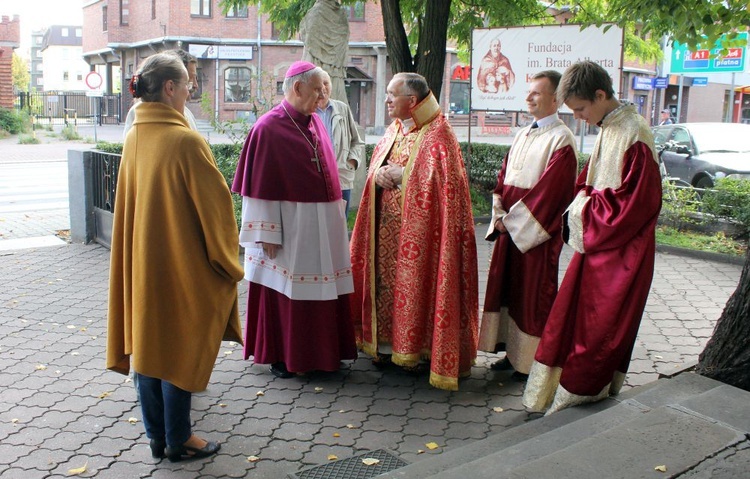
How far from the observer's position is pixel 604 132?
403 cm

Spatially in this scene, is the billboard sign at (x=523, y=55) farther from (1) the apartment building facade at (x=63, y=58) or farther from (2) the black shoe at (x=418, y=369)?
(1) the apartment building facade at (x=63, y=58)

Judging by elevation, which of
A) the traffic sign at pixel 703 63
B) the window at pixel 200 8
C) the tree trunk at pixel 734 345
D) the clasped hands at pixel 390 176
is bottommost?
the tree trunk at pixel 734 345

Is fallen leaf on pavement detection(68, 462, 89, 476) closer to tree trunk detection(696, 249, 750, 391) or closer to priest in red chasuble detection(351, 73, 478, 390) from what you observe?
priest in red chasuble detection(351, 73, 478, 390)

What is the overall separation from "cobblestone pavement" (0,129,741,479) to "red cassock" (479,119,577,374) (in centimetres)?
33

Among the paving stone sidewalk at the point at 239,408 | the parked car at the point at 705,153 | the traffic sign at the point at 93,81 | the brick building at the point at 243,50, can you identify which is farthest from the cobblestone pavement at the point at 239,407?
the brick building at the point at 243,50

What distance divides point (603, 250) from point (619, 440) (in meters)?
1.10

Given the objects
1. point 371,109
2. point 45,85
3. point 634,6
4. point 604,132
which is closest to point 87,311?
point 604,132

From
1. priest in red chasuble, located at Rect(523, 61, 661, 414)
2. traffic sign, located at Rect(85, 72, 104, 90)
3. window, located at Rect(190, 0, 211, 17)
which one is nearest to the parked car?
priest in red chasuble, located at Rect(523, 61, 661, 414)

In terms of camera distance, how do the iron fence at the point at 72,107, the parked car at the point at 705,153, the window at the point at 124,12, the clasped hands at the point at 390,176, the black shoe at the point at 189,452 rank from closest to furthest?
the black shoe at the point at 189,452 < the clasped hands at the point at 390,176 < the parked car at the point at 705,153 < the iron fence at the point at 72,107 < the window at the point at 124,12

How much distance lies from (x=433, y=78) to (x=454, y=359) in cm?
619

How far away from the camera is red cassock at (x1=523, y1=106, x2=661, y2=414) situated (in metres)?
3.82

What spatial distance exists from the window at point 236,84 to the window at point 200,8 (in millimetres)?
2795

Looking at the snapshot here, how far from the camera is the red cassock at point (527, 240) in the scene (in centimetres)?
455

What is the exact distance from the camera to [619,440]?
3.14 m
